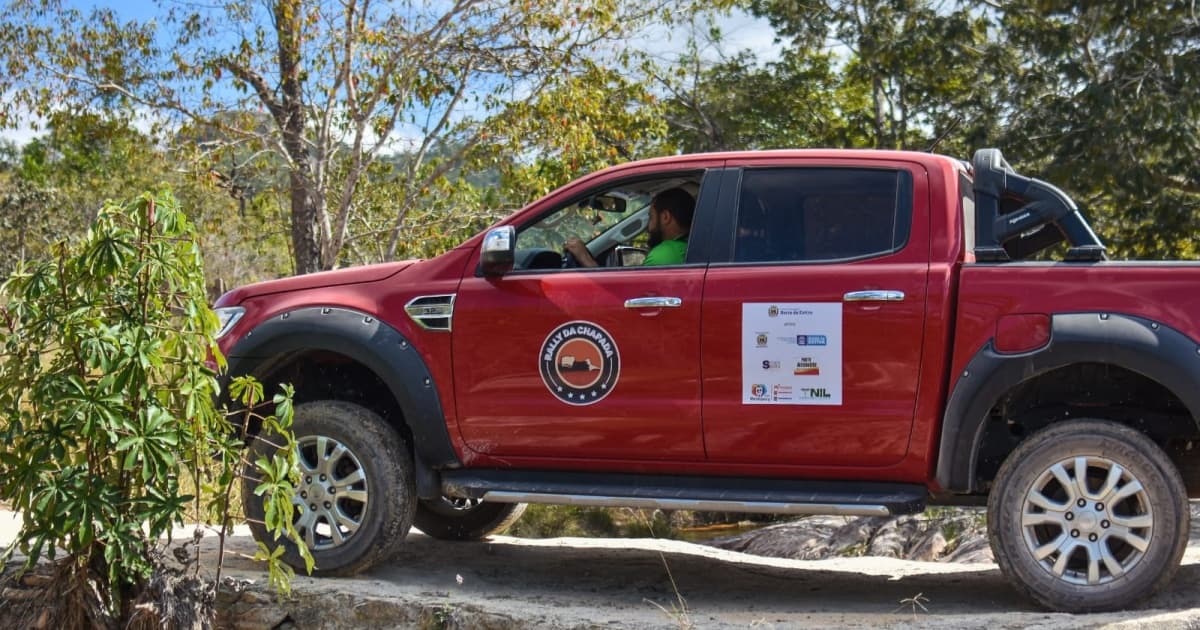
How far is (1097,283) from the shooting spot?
485 centimetres

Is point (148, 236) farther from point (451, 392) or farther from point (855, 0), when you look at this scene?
point (855, 0)

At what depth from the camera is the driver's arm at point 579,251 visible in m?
5.75

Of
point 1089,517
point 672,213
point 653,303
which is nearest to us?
point 1089,517

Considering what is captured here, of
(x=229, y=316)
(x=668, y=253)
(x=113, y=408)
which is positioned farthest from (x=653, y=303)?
(x=113, y=408)

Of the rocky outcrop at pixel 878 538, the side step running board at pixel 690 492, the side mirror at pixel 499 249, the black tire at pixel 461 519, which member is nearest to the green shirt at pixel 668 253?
the side mirror at pixel 499 249

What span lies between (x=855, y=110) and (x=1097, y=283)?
1726 centimetres

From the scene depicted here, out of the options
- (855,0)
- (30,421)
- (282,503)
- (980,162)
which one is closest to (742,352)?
(980,162)

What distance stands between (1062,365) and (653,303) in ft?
5.09

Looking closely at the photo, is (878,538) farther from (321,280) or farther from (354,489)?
(321,280)

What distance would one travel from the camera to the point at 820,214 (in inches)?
212

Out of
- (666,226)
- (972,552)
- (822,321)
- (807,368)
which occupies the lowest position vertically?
(972,552)

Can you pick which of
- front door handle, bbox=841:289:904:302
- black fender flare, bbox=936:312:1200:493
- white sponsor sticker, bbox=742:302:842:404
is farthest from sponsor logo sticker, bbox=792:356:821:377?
black fender flare, bbox=936:312:1200:493

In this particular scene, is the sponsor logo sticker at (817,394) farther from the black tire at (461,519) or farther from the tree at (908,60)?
the tree at (908,60)

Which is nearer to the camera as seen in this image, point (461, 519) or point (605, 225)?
point (605, 225)
